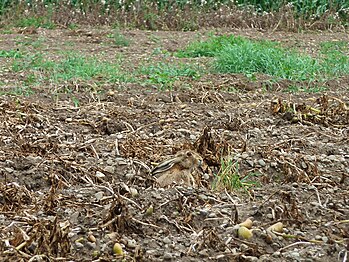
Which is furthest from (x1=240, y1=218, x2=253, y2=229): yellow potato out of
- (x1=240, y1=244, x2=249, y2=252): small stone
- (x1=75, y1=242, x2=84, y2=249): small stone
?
(x1=75, y1=242, x2=84, y2=249): small stone

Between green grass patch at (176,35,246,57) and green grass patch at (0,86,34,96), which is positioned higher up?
green grass patch at (0,86,34,96)

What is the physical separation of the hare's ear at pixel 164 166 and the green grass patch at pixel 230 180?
247 millimetres

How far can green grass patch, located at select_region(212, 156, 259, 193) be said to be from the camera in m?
3.72

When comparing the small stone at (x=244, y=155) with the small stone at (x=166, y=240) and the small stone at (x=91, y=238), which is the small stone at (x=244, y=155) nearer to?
the small stone at (x=166, y=240)

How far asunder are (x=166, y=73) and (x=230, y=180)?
3342 millimetres

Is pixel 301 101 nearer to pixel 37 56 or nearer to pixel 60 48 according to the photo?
pixel 37 56

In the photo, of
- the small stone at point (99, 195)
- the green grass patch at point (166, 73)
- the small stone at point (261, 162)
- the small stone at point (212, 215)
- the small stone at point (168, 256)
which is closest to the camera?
the small stone at point (168, 256)

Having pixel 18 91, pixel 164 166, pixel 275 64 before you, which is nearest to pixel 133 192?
pixel 164 166

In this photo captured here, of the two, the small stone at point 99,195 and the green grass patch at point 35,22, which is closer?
the small stone at point 99,195

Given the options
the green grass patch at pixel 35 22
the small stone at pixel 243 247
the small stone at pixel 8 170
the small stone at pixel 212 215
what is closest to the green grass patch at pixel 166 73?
the small stone at pixel 8 170

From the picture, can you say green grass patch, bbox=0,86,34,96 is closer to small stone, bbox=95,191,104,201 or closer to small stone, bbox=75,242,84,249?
small stone, bbox=95,191,104,201

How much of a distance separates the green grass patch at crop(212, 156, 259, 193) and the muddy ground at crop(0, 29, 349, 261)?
0.03 meters

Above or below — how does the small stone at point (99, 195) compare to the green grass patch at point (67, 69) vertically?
above

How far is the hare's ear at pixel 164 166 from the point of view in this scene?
3814 millimetres
